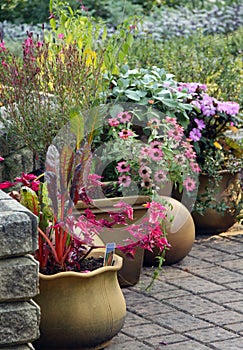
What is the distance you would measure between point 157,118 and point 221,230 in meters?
1.24

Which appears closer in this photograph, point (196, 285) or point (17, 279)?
point (17, 279)

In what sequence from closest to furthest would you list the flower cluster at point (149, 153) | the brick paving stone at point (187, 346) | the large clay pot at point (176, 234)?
the brick paving stone at point (187, 346) < the flower cluster at point (149, 153) < the large clay pot at point (176, 234)

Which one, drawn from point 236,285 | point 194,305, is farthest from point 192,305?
point 236,285

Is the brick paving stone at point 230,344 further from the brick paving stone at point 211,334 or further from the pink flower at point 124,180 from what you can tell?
the pink flower at point 124,180

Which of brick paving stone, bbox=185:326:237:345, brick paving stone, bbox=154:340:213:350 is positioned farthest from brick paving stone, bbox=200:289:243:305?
brick paving stone, bbox=154:340:213:350

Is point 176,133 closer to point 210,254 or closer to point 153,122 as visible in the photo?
point 153,122

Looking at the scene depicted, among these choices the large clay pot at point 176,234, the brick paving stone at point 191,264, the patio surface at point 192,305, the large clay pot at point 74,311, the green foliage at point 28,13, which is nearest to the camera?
the large clay pot at point 74,311

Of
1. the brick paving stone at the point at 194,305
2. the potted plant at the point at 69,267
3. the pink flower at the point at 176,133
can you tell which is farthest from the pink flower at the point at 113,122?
the brick paving stone at the point at 194,305

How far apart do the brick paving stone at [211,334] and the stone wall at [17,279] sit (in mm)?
1133

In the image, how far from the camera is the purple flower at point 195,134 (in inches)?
220

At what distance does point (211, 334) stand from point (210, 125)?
79.7 inches

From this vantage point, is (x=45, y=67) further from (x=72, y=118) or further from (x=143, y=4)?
(x=143, y=4)

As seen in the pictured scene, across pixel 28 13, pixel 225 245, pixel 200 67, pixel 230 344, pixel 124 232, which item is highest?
pixel 200 67

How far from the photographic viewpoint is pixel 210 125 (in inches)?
231
